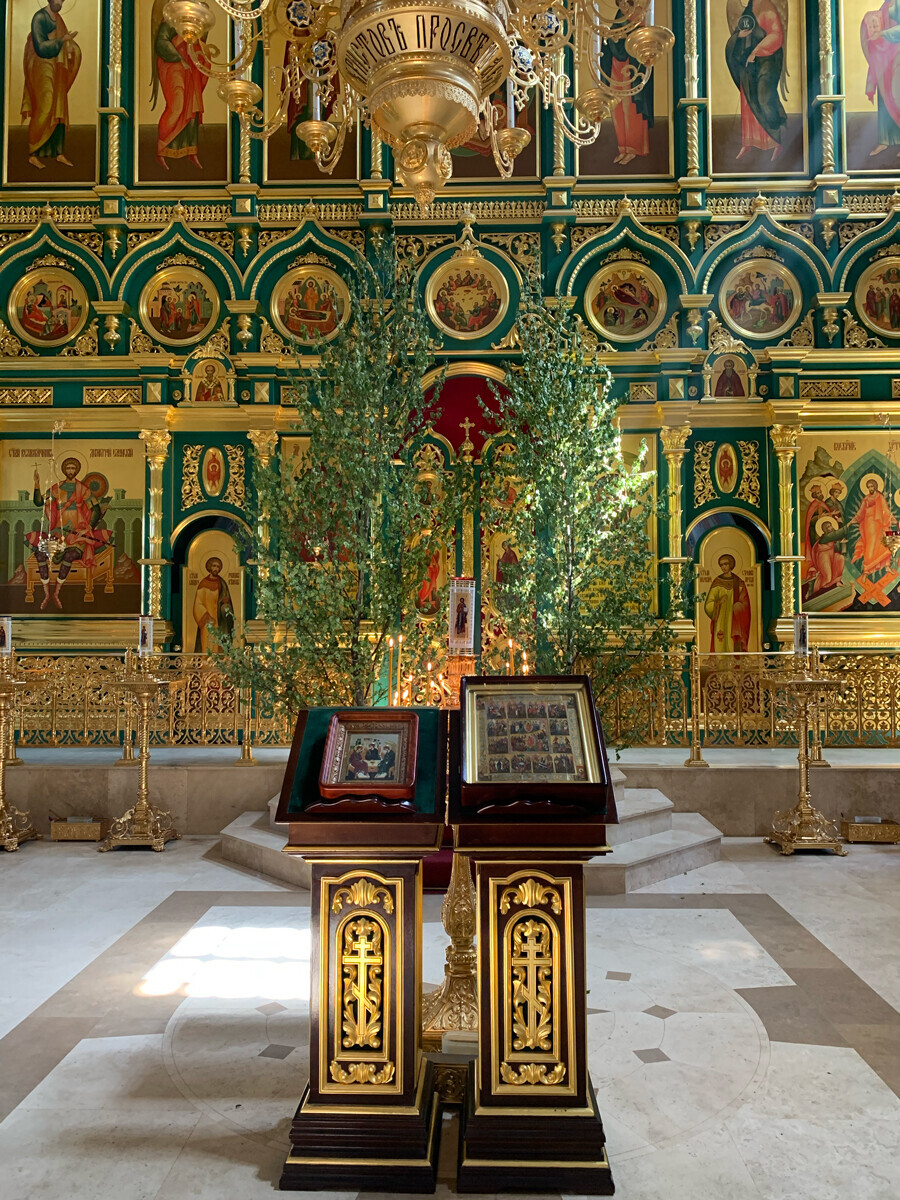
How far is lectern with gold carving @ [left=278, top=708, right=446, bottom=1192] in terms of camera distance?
284 cm

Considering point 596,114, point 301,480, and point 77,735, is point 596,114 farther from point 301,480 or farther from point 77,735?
point 77,735

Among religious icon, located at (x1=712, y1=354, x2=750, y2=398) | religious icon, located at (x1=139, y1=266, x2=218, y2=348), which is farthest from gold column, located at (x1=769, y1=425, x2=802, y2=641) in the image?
religious icon, located at (x1=139, y1=266, x2=218, y2=348)

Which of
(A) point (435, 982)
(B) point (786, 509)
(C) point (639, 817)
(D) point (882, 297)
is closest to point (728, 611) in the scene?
(B) point (786, 509)

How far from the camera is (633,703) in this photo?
9031 mm

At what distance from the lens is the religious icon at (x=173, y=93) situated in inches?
448

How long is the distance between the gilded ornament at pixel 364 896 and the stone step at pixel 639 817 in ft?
12.9

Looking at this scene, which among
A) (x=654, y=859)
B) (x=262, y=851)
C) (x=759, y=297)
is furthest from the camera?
(x=759, y=297)

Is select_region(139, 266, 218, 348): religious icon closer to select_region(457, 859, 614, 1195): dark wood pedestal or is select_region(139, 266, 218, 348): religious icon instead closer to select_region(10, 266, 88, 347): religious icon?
select_region(10, 266, 88, 347): religious icon

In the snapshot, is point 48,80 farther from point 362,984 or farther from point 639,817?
point 362,984

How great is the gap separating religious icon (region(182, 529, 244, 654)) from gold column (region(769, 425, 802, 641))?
6.45 m

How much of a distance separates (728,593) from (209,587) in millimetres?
6312

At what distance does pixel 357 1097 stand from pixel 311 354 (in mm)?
9634

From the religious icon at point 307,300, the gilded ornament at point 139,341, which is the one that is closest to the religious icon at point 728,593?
the religious icon at point 307,300

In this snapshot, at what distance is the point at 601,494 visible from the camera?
25.8 feet
